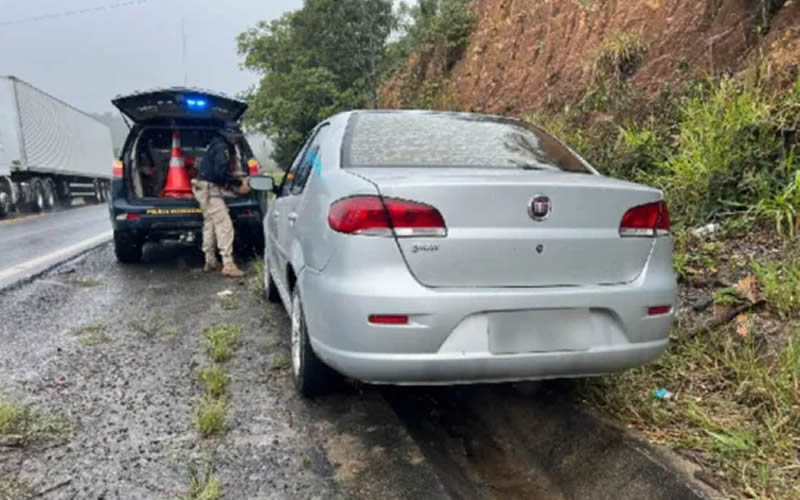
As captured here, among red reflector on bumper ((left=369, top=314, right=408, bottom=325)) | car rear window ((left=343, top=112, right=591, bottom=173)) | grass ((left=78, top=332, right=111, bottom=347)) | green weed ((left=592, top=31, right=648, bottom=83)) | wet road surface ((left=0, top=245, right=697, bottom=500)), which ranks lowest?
wet road surface ((left=0, top=245, right=697, bottom=500))

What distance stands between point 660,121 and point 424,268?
183 inches

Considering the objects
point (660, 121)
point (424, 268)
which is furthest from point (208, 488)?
point (660, 121)

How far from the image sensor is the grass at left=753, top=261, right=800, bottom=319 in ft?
10.5

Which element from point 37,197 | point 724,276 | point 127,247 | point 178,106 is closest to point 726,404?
point 724,276

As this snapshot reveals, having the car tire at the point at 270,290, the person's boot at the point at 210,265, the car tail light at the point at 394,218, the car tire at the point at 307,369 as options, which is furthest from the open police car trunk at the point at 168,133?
the car tail light at the point at 394,218

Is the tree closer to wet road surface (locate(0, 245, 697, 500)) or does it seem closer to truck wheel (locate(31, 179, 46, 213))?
truck wheel (locate(31, 179, 46, 213))

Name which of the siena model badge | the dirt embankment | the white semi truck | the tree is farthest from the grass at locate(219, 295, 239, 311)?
the tree

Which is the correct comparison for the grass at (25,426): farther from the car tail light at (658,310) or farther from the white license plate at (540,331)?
the car tail light at (658,310)

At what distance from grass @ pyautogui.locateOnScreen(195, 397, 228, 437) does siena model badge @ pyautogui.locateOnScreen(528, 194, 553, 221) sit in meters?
1.73

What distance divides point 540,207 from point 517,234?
151 millimetres

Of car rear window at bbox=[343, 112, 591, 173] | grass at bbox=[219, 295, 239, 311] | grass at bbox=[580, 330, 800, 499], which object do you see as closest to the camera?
grass at bbox=[580, 330, 800, 499]

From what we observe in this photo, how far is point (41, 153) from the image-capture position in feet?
62.7

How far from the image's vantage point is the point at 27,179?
1881cm

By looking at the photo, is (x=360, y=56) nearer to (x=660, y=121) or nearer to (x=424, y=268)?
(x=660, y=121)
